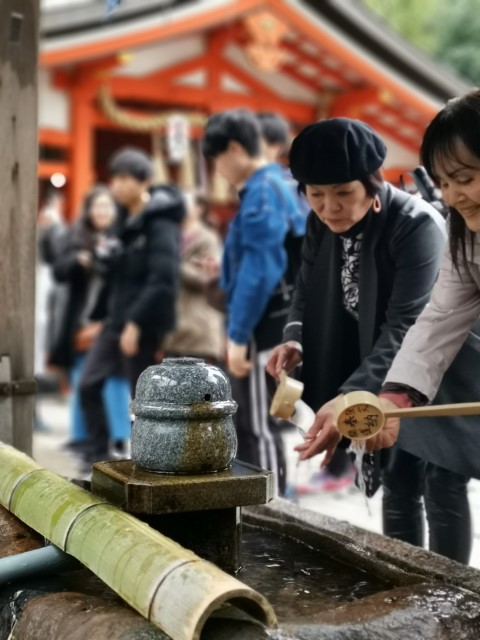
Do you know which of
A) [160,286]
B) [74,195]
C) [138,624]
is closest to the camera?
[138,624]

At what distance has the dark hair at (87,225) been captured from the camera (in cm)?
839

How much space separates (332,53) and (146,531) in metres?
11.5

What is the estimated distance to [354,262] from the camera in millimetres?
3602

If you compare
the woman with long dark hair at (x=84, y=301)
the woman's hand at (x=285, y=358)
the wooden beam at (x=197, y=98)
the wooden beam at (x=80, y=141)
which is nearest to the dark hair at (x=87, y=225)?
the woman with long dark hair at (x=84, y=301)

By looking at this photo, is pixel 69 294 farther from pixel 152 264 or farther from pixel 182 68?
pixel 182 68

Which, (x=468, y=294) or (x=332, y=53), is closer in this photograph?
(x=468, y=294)

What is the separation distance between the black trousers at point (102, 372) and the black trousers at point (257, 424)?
68.3 inches

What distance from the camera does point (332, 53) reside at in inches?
513

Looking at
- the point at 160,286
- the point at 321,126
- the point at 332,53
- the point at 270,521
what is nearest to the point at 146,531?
the point at 270,521

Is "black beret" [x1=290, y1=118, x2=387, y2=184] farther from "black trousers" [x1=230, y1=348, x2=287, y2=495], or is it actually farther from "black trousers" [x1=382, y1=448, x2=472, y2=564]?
"black trousers" [x1=230, y1=348, x2=287, y2=495]

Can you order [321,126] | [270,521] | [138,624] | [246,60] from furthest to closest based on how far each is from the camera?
[246,60]
[270,521]
[321,126]
[138,624]

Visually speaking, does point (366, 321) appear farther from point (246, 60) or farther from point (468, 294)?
point (246, 60)

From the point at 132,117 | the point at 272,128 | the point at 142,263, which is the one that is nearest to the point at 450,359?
the point at 272,128

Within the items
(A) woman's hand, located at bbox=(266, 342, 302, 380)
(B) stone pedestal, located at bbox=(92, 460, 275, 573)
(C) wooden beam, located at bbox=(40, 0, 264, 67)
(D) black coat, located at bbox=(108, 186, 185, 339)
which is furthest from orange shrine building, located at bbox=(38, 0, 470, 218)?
(B) stone pedestal, located at bbox=(92, 460, 275, 573)
